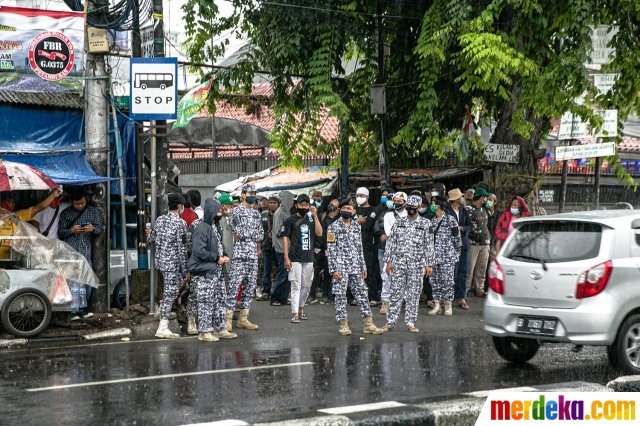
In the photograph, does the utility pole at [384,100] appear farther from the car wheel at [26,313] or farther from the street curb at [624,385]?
the street curb at [624,385]

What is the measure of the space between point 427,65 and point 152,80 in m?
6.03

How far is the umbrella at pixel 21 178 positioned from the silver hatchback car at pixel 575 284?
605cm

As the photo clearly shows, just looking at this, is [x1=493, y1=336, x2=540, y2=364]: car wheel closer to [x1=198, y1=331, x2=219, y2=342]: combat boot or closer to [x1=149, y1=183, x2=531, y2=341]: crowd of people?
[x1=149, y1=183, x2=531, y2=341]: crowd of people

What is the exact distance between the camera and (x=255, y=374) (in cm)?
1025

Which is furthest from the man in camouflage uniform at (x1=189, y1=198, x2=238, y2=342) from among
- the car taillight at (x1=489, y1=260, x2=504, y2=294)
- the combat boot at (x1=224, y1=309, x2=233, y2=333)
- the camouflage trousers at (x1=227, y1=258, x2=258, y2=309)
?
the car taillight at (x1=489, y1=260, x2=504, y2=294)

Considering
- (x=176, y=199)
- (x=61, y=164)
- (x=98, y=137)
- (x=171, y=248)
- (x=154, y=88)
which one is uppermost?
(x=154, y=88)

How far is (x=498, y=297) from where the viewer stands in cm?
1073

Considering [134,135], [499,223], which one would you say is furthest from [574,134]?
Result: [134,135]

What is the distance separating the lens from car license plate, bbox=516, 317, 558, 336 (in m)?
10.1

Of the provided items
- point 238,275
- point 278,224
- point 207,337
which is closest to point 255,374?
point 207,337

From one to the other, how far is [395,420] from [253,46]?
43.8ft

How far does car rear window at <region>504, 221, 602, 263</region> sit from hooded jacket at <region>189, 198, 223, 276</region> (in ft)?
12.5

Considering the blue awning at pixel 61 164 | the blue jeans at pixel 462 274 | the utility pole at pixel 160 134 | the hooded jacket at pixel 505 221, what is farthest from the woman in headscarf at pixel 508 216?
the blue awning at pixel 61 164

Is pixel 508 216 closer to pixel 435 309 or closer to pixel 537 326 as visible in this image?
pixel 435 309
